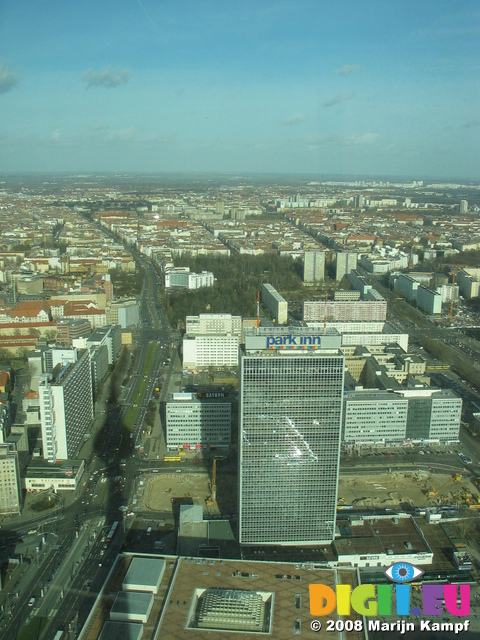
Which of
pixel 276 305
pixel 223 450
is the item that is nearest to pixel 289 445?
pixel 223 450

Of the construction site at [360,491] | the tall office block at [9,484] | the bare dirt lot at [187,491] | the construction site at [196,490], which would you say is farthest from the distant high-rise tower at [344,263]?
the tall office block at [9,484]

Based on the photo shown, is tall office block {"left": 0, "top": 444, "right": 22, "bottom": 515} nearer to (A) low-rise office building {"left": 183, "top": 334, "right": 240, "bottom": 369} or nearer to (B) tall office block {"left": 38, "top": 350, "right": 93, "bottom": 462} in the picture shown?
(B) tall office block {"left": 38, "top": 350, "right": 93, "bottom": 462}

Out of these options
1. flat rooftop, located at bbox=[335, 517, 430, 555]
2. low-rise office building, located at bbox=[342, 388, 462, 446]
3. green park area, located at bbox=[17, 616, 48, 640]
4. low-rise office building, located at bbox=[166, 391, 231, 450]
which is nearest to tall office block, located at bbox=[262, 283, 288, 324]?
low-rise office building, located at bbox=[342, 388, 462, 446]

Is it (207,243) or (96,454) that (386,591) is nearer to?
(96,454)

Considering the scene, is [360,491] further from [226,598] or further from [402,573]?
[226,598]

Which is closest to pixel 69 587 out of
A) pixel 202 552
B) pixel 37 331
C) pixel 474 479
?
pixel 202 552

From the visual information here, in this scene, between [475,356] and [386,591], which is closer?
[386,591]
